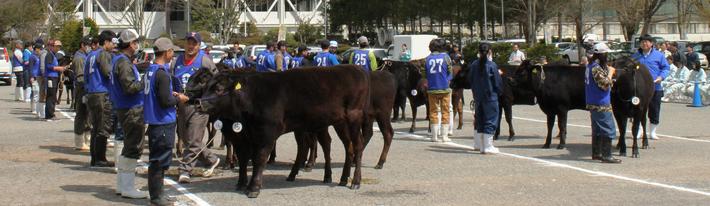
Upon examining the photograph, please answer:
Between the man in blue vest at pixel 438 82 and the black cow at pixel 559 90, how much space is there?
146cm

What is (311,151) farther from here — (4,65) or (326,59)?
(4,65)

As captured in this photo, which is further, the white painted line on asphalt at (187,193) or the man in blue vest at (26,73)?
the man in blue vest at (26,73)

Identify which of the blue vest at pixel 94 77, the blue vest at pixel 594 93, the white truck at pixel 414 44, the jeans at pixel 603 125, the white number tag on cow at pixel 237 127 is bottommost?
the jeans at pixel 603 125

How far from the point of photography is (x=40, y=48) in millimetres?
23172

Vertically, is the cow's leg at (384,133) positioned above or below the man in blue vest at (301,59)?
below

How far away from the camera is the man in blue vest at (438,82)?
15.4 m

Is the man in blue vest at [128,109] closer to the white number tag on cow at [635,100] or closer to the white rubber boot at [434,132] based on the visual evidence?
the white rubber boot at [434,132]

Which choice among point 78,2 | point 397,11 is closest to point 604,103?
point 397,11

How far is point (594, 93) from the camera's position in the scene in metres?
13.0

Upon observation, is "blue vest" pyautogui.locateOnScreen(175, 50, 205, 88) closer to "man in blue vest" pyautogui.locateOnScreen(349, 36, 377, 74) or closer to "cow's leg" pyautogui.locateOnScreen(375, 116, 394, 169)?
"cow's leg" pyautogui.locateOnScreen(375, 116, 394, 169)

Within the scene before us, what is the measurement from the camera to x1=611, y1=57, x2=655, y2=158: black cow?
13766 mm

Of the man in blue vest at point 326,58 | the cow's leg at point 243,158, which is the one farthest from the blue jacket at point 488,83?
the cow's leg at point 243,158

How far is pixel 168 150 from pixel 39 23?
61.3 meters

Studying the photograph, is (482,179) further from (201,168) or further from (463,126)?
(463,126)
